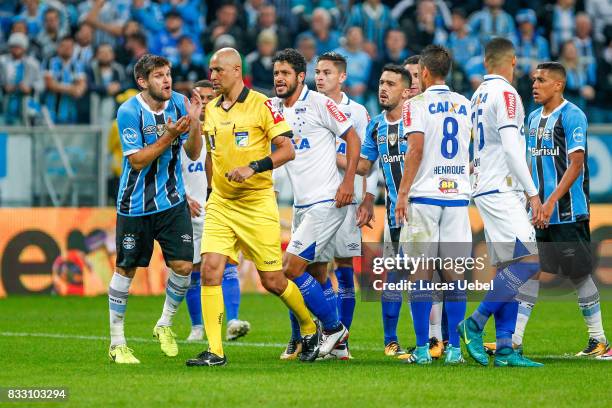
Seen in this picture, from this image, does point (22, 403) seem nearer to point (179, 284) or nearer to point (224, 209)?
point (224, 209)

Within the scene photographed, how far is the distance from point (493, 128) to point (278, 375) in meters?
2.73

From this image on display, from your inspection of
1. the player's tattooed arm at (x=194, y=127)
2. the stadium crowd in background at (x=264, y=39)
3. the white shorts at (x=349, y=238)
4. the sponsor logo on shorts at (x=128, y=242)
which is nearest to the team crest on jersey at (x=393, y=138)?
the white shorts at (x=349, y=238)

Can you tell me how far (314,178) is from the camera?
10.9 m

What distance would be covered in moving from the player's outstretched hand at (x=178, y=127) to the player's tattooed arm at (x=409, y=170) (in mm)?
1884

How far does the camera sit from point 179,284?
11.6 m

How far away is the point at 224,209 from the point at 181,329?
4416 mm

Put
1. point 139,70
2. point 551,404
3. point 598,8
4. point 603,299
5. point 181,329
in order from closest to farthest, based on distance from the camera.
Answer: point 551,404 < point 139,70 < point 181,329 < point 603,299 < point 598,8

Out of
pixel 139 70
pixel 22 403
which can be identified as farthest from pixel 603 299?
pixel 22 403

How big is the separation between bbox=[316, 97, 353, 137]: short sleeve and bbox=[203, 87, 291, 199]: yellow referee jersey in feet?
2.38

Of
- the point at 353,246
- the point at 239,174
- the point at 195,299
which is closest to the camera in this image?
the point at 239,174

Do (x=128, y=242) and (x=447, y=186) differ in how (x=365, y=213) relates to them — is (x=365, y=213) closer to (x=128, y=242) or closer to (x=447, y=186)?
(x=447, y=186)

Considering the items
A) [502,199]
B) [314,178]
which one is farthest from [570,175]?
[314,178]

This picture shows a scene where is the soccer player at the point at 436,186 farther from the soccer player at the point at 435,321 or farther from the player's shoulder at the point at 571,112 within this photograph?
the player's shoulder at the point at 571,112

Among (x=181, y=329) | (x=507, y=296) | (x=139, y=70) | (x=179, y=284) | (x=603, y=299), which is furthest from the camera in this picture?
(x=603, y=299)
